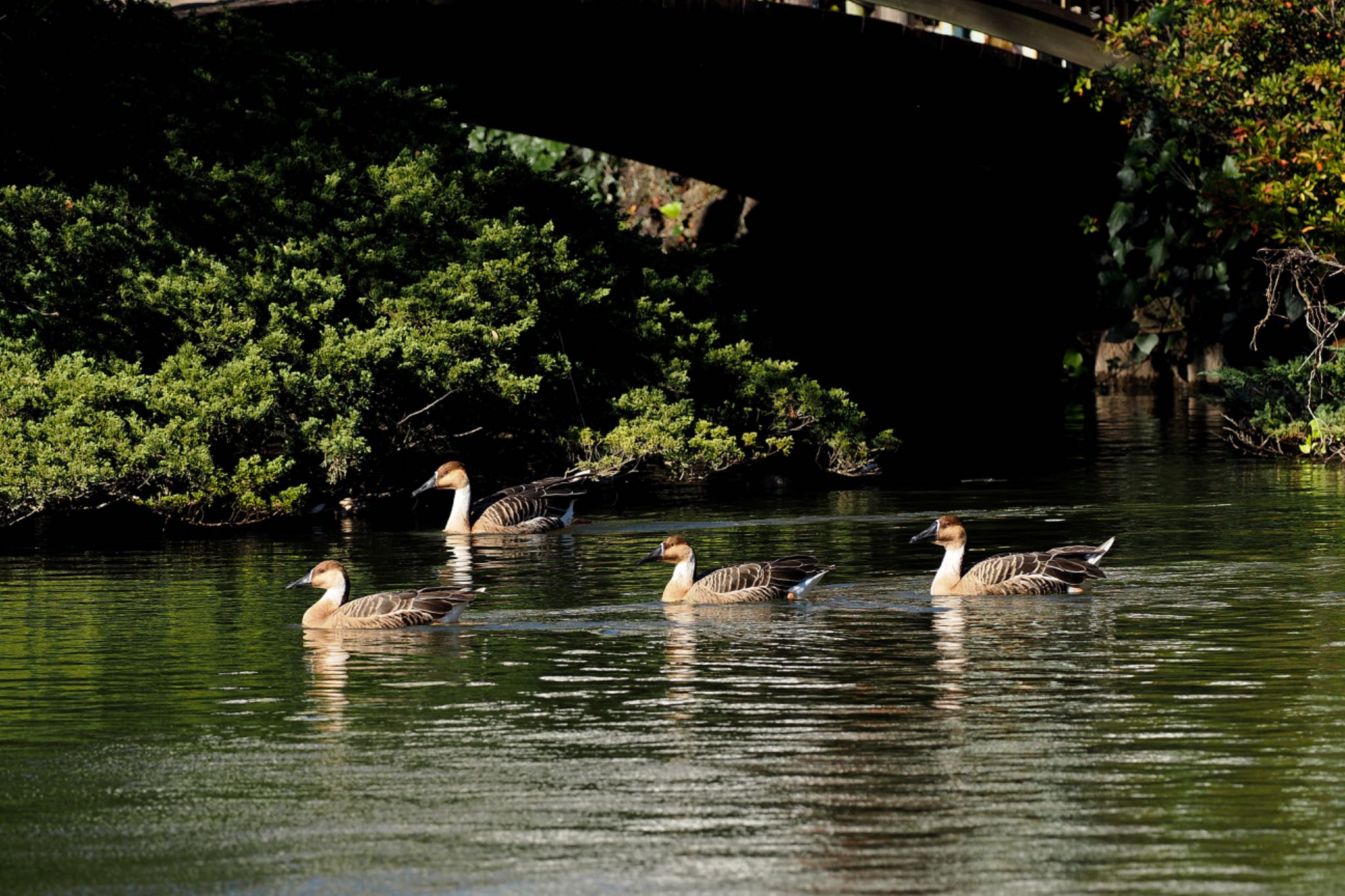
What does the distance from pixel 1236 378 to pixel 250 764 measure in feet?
80.2

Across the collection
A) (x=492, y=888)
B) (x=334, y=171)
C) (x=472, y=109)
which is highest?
(x=472, y=109)

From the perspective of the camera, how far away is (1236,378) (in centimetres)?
3338

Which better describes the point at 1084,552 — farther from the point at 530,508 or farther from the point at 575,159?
the point at 575,159

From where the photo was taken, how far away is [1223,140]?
31859mm

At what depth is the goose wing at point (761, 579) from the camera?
1762 cm

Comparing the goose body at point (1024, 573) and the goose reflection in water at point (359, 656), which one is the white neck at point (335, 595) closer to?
the goose reflection in water at point (359, 656)

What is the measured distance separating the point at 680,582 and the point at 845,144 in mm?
29656

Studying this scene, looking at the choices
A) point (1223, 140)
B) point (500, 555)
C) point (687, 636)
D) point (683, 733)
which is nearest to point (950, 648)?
point (687, 636)

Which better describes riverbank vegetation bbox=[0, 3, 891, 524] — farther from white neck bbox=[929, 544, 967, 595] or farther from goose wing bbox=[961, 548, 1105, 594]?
goose wing bbox=[961, 548, 1105, 594]

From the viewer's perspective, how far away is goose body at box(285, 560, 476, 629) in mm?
16812

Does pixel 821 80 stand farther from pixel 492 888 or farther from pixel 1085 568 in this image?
pixel 492 888

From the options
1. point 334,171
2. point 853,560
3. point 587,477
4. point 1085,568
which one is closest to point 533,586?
point 853,560

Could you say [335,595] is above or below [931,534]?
below

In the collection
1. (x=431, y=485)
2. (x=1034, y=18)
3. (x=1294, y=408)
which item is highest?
(x=1034, y=18)
